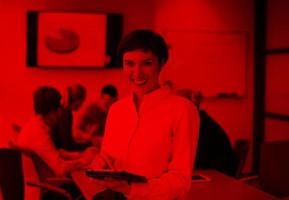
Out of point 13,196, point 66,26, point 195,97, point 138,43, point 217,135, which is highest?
point 66,26

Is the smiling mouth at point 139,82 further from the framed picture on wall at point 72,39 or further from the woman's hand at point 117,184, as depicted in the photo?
the framed picture on wall at point 72,39

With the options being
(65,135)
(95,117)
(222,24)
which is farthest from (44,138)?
(222,24)

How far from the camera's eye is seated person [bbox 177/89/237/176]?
10.4ft

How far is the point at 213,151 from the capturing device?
10.6 ft

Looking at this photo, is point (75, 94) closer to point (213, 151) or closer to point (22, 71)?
point (22, 71)

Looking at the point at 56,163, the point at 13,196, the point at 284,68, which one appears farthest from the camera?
the point at 284,68

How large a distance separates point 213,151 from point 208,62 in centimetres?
250

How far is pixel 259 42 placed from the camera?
18.6 ft

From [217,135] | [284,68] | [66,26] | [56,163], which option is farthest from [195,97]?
[66,26]

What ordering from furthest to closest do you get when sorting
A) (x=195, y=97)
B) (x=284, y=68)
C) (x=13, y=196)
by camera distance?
(x=284, y=68)
(x=195, y=97)
(x=13, y=196)

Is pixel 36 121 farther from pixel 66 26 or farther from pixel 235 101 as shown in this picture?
pixel 235 101

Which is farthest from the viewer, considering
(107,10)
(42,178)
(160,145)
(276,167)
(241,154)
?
(107,10)

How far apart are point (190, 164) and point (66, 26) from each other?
13.8ft

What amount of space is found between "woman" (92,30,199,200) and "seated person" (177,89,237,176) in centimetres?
164
